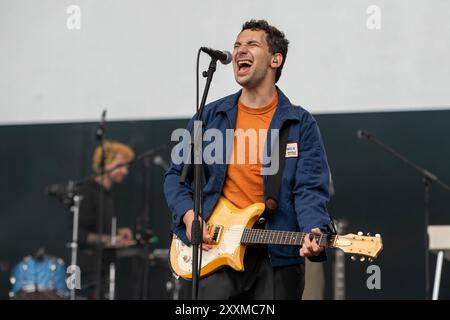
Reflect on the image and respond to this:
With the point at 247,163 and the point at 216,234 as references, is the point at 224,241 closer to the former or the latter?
the point at 216,234

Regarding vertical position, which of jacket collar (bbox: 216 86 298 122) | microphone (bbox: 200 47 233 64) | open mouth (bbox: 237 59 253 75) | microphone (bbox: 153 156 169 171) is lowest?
microphone (bbox: 153 156 169 171)

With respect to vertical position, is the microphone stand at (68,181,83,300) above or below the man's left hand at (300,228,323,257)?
below

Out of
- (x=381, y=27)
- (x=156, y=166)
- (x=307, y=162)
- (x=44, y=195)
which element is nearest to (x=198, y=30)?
(x=381, y=27)

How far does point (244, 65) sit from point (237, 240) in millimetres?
970

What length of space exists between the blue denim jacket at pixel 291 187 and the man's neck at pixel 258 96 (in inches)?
3.3

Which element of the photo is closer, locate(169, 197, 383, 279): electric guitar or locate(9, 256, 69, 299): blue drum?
locate(169, 197, 383, 279): electric guitar

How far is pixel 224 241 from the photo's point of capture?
14.3 feet

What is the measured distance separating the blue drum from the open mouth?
5.14 m

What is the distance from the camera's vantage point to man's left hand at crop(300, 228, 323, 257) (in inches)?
160

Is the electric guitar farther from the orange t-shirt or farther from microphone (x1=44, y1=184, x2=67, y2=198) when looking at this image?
microphone (x1=44, y1=184, x2=67, y2=198)

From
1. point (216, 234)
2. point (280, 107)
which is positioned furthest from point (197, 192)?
point (280, 107)

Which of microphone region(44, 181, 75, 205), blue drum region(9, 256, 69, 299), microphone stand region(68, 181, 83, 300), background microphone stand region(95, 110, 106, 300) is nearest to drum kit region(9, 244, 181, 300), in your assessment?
blue drum region(9, 256, 69, 299)

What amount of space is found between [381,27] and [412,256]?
2579mm

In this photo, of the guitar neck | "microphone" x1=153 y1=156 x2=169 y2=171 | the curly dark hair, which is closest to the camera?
the guitar neck
